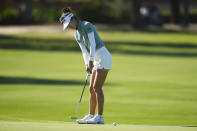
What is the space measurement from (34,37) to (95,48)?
109ft

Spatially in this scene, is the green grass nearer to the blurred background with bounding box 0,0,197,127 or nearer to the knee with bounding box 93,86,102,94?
the blurred background with bounding box 0,0,197,127

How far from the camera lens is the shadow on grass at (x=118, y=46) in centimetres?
3322

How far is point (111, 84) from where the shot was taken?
19391 millimetres

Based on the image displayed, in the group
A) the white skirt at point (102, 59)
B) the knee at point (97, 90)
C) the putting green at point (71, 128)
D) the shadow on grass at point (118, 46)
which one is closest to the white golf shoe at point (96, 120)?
the putting green at point (71, 128)

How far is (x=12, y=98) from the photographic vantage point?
1580 cm

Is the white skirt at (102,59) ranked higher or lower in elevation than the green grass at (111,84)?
higher

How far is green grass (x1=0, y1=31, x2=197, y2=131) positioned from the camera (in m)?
13.0

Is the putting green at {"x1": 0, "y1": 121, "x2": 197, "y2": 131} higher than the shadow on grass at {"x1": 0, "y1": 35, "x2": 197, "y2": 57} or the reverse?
higher

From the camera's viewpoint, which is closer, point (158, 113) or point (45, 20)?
point (158, 113)

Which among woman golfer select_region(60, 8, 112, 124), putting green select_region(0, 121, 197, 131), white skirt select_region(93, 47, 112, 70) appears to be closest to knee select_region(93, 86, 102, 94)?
woman golfer select_region(60, 8, 112, 124)

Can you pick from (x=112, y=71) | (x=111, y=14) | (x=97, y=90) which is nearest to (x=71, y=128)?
(x=97, y=90)

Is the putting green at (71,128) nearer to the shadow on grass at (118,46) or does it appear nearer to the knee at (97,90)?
Answer: the knee at (97,90)

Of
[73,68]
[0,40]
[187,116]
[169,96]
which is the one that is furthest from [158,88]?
[0,40]

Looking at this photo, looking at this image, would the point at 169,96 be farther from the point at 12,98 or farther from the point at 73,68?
the point at 73,68
